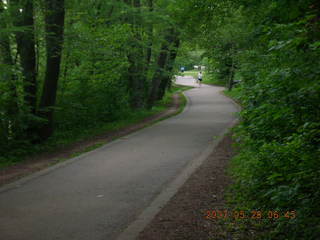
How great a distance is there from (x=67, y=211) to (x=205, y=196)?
2.48 metres

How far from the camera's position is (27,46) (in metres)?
12.5

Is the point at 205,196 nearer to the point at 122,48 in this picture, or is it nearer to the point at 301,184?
the point at 301,184

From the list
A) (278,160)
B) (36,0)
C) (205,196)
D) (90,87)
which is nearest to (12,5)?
(36,0)

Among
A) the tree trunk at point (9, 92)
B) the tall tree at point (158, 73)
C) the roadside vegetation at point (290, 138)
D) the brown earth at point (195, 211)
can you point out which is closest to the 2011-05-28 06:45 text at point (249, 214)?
the roadside vegetation at point (290, 138)

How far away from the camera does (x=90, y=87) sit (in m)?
17.0

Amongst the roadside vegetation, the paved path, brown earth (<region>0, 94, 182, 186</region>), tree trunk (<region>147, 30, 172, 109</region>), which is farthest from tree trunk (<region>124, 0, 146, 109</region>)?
the roadside vegetation

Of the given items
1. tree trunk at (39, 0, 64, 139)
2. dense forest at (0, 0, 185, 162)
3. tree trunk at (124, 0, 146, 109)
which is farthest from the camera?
tree trunk at (124, 0, 146, 109)

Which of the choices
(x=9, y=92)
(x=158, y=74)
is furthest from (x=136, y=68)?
(x=9, y=92)

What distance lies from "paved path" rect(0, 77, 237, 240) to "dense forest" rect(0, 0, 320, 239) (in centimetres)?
183

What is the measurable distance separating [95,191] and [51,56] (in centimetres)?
693

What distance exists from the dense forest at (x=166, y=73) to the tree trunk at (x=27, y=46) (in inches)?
1.5

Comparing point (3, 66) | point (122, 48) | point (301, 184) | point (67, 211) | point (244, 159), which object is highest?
point (122, 48)

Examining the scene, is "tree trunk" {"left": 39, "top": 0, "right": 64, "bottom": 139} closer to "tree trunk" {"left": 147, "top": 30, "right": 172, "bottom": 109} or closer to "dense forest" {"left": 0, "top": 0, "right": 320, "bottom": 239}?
"dense forest" {"left": 0, "top": 0, "right": 320, "bottom": 239}

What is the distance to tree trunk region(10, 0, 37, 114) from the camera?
11578mm
